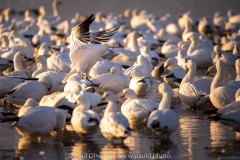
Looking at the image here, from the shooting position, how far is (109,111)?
8805 mm

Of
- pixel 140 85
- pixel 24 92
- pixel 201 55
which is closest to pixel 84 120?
pixel 24 92

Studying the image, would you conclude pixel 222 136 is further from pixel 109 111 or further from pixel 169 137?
pixel 109 111

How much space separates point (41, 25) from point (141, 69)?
15.8 meters

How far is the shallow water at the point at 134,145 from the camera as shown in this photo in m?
8.02

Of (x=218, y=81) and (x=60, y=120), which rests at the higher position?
(x=218, y=81)

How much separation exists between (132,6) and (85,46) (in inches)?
1199

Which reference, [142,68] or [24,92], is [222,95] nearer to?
[24,92]

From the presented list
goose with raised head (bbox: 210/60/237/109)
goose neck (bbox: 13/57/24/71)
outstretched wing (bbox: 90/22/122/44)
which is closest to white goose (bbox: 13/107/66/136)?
goose with raised head (bbox: 210/60/237/109)

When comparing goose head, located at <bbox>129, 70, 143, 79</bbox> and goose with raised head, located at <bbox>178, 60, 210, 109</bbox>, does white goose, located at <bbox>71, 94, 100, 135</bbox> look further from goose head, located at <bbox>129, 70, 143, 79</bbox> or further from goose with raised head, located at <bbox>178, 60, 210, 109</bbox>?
goose head, located at <bbox>129, 70, 143, 79</bbox>

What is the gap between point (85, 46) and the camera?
41.5 feet

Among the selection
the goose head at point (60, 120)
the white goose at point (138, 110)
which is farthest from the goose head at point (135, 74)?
the goose head at point (60, 120)

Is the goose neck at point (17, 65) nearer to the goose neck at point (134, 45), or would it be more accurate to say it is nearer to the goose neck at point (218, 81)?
the goose neck at point (134, 45)

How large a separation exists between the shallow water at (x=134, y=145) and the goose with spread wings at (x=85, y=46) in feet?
8.88

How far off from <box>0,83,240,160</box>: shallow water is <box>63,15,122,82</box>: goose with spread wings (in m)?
2.71
